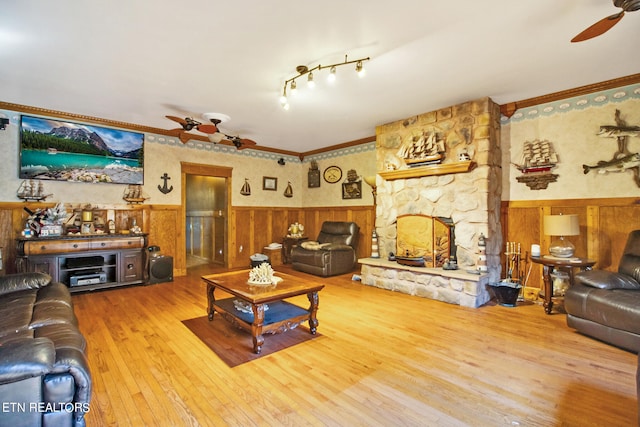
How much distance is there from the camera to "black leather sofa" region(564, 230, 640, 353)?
2.50 m

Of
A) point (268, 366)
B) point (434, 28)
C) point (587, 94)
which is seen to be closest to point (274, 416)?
point (268, 366)

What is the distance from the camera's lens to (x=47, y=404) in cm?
135

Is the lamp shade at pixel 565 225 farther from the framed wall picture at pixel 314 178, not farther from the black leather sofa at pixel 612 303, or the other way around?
the framed wall picture at pixel 314 178

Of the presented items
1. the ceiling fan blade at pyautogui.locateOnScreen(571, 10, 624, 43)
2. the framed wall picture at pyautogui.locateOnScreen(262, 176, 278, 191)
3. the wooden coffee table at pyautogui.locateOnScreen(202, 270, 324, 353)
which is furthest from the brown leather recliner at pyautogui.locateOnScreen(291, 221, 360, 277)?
the ceiling fan blade at pyautogui.locateOnScreen(571, 10, 624, 43)

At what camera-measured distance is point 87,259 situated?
459cm

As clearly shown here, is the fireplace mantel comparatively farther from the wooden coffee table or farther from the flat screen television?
the flat screen television

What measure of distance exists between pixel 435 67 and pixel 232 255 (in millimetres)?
5352

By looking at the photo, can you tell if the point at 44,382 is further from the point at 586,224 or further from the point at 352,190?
the point at 352,190

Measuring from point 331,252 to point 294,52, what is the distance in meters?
3.63

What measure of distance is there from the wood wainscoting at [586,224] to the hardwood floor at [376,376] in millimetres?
1104

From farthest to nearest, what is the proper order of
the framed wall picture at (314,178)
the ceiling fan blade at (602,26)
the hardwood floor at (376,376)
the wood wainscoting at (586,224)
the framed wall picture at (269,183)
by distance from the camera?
the framed wall picture at (314,178)
the framed wall picture at (269,183)
the wood wainscoting at (586,224)
the ceiling fan blade at (602,26)
the hardwood floor at (376,376)

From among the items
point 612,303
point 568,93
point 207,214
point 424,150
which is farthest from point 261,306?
point 207,214

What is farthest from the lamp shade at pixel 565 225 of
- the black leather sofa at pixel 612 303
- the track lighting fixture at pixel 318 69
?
the track lighting fixture at pixel 318 69

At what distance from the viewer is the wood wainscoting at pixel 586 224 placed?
11.6 feet
